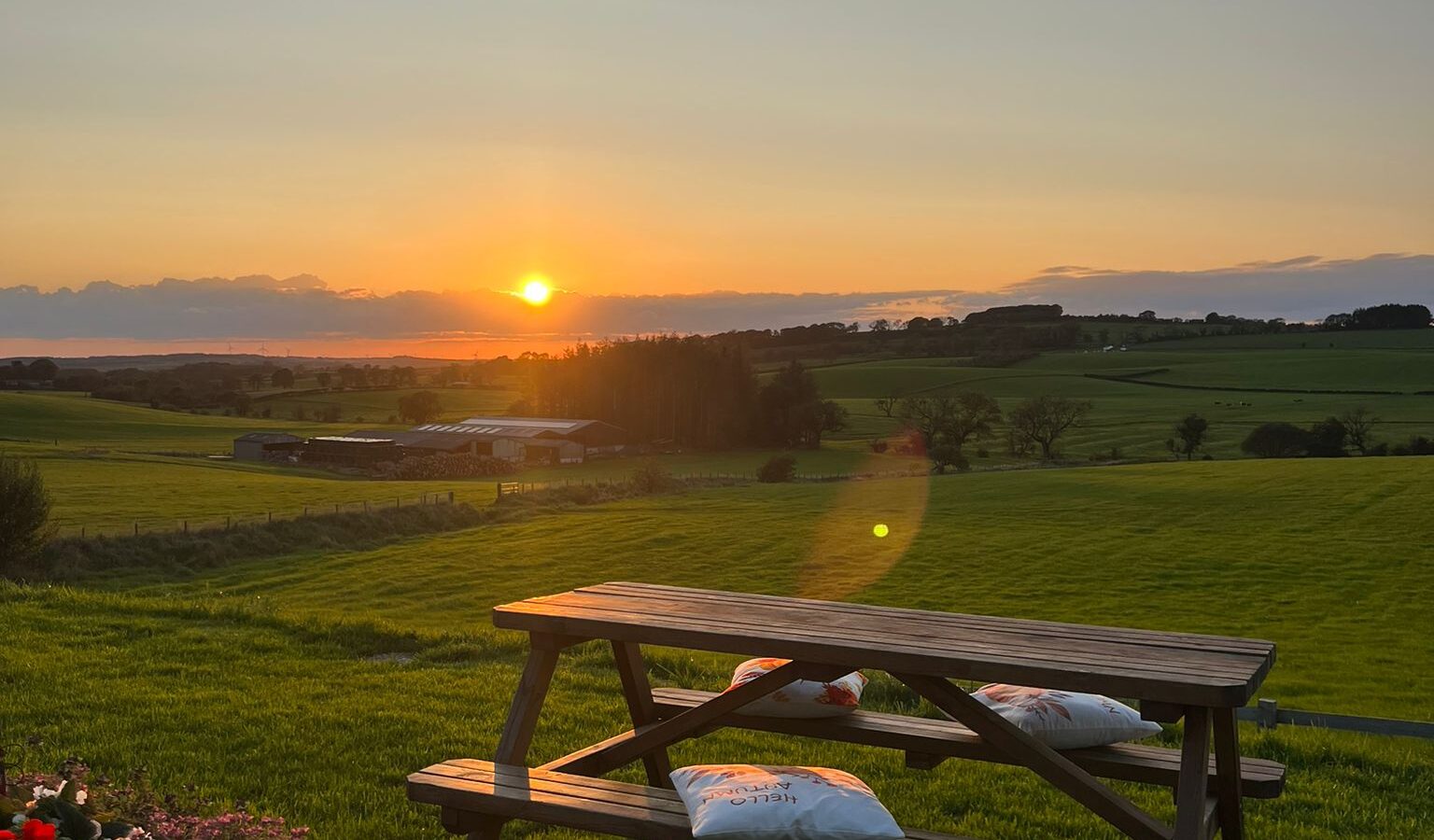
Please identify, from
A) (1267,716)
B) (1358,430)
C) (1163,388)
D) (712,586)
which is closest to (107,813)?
(1267,716)

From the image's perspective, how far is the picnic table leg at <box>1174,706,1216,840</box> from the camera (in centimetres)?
376

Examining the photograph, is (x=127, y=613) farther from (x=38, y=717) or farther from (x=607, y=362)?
(x=607, y=362)

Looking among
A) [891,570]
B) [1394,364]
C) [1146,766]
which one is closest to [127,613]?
[1146,766]

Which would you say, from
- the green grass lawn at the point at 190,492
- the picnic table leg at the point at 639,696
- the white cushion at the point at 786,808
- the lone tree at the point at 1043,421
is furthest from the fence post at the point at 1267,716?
the lone tree at the point at 1043,421

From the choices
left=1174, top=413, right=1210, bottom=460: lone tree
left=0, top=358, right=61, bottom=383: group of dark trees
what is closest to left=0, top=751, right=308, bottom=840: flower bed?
left=1174, top=413, right=1210, bottom=460: lone tree

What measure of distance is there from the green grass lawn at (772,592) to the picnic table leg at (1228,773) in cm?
117

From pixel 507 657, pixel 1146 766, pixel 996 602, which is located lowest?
pixel 996 602

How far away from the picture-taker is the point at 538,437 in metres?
82.2

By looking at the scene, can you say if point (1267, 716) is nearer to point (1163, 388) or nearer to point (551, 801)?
point (551, 801)

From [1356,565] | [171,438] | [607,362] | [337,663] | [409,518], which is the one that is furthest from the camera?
[607,362]

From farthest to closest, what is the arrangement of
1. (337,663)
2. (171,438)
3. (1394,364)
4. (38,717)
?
1. (1394,364)
2. (171,438)
3. (337,663)
4. (38,717)

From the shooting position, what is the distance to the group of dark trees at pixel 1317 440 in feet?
227

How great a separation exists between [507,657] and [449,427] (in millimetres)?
80738

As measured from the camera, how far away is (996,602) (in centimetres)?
3016
